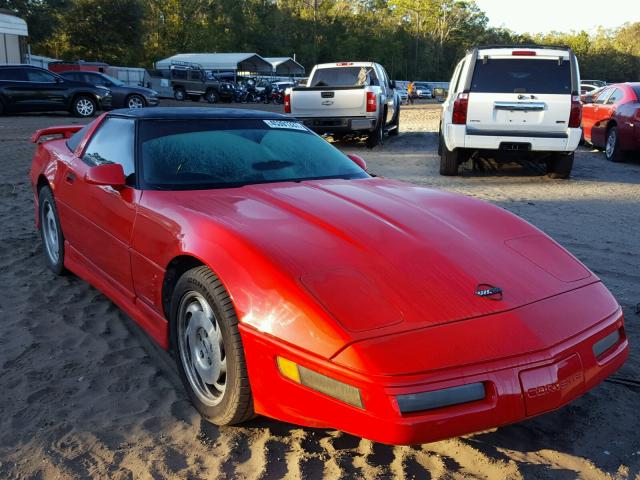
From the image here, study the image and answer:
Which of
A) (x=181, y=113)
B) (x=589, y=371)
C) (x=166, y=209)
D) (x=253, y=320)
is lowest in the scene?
(x=589, y=371)

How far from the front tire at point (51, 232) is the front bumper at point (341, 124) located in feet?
26.3

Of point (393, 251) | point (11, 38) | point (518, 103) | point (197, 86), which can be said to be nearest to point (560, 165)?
point (518, 103)

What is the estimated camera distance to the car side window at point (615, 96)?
36.4 feet

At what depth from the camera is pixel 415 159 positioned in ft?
37.2

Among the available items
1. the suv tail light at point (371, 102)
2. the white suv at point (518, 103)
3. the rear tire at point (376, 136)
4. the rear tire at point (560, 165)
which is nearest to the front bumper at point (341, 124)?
the suv tail light at point (371, 102)

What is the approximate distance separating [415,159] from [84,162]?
26.9 ft

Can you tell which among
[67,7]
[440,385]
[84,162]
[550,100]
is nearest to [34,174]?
[84,162]

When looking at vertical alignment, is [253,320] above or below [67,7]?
below

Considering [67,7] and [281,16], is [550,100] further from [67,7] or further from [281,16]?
[281,16]

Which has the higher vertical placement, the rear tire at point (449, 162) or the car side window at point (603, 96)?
the car side window at point (603, 96)

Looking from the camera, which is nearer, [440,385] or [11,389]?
[440,385]

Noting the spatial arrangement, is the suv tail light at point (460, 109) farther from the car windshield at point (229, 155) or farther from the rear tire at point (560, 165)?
the car windshield at point (229, 155)

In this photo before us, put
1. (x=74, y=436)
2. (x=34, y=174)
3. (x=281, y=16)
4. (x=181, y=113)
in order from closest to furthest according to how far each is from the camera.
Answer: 1. (x=74, y=436)
2. (x=181, y=113)
3. (x=34, y=174)
4. (x=281, y=16)

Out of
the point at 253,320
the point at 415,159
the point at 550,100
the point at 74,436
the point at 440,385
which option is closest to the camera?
the point at 440,385
